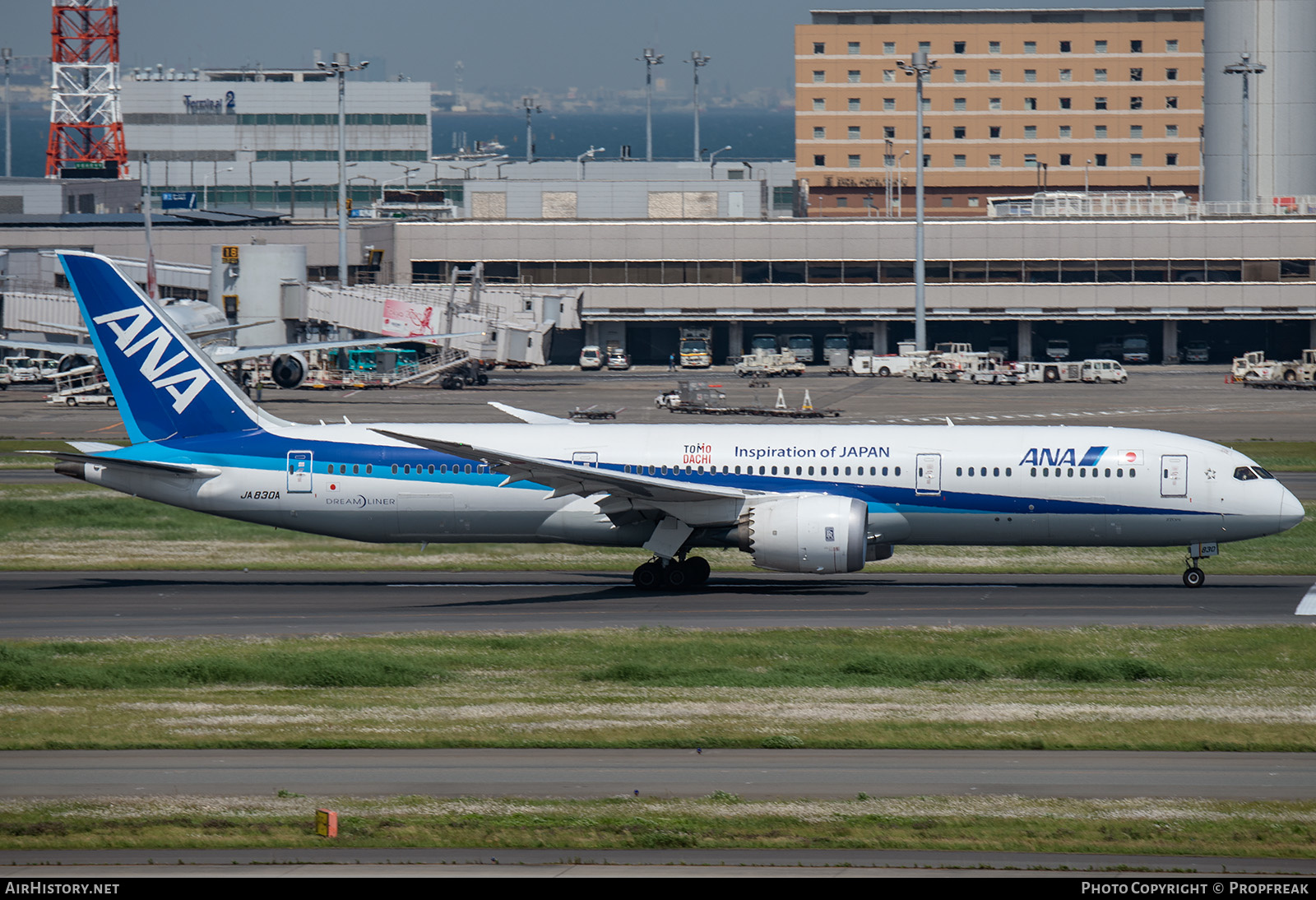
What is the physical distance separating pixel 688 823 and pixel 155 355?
29.4 metres

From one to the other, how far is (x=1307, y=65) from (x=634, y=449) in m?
128

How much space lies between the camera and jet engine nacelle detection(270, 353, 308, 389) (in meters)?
105

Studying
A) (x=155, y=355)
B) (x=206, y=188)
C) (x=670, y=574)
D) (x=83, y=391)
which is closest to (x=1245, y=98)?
(x=83, y=391)

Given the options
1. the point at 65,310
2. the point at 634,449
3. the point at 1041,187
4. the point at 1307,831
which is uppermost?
the point at 1041,187

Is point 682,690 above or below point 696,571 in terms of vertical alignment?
below

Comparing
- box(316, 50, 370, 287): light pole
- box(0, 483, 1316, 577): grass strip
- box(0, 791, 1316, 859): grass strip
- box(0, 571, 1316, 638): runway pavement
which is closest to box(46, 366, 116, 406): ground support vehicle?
box(316, 50, 370, 287): light pole

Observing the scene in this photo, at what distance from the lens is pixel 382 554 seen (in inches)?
2029

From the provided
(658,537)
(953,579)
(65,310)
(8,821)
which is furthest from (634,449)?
(65,310)

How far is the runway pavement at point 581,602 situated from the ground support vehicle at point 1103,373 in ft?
237

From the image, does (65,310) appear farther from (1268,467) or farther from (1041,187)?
(1041,187)

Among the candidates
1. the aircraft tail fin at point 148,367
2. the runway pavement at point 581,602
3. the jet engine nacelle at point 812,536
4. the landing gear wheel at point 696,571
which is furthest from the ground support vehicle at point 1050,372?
the aircraft tail fin at point 148,367

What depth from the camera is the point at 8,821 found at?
2088 centimetres

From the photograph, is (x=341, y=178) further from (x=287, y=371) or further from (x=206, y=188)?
(x=206, y=188)

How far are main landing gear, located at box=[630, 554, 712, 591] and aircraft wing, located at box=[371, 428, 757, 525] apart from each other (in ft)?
5.86
